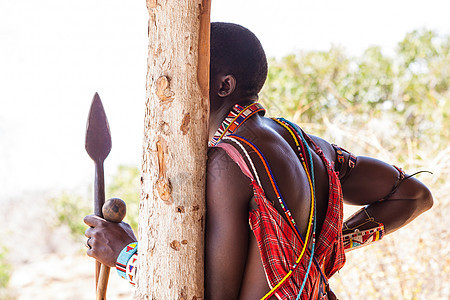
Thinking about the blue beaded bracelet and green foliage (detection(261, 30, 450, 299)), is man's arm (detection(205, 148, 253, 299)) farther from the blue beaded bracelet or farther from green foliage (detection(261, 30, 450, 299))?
green foliage (detection(261, 30, 450, 299))

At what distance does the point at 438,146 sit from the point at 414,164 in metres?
1.07

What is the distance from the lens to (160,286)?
4.20 feet

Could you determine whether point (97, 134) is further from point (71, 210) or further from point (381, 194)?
point (71, 210)

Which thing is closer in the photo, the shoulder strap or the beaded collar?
the shoulder strap

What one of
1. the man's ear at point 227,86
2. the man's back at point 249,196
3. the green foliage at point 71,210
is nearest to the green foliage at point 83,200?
the green foliage at point 71,210

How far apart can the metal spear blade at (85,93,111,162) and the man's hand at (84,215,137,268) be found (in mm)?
245

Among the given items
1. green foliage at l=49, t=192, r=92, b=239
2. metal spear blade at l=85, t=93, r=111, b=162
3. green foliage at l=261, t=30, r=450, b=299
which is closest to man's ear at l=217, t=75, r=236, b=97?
metal spear blade at l=85, t=93, r=111, b=162

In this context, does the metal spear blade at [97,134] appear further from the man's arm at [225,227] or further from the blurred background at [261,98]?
the blurred background at [261,98]

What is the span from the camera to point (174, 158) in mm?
1294

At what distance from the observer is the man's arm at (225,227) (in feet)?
4.21

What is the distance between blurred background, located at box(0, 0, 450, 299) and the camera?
4.15 meters

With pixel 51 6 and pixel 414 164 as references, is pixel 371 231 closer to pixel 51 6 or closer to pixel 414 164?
pixel 414 164

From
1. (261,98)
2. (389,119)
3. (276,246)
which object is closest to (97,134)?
(276,246)

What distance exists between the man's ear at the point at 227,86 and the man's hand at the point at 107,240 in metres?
0.51
